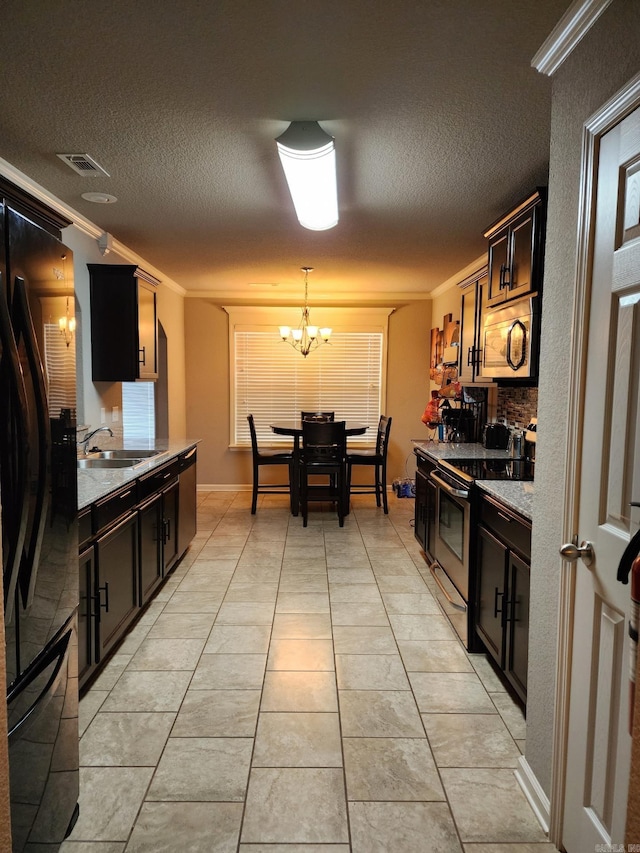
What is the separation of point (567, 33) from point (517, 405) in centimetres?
265

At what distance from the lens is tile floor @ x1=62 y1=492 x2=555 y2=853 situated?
1.58 metres

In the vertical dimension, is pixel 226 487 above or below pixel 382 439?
below

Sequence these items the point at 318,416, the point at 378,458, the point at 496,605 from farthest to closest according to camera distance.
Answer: the point at 318,416, the point at 378,458, the point at 496,605

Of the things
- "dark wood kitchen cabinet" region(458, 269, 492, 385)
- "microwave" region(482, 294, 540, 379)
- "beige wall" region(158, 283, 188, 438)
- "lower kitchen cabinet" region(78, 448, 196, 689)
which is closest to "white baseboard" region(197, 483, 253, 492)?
"beige wall" region(158, 283, 188, 438)

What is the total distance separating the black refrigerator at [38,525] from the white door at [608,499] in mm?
1447

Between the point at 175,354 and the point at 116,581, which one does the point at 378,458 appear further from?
the point at 116,581

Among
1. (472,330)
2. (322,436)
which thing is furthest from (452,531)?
(322,436)

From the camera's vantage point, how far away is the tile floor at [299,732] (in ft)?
5.18

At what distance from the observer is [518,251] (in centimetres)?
274

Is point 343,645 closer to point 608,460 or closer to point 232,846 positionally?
point 232,846

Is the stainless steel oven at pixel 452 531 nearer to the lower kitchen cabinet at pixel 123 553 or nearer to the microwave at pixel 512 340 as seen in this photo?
the microwave at pixel 512 340

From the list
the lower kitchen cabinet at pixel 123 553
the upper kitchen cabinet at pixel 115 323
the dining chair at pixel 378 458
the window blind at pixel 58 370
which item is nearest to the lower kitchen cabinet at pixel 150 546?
the lower kitchen cabinet at pixel 123 553

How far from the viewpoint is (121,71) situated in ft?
5.89

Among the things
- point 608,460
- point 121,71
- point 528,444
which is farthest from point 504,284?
point 121,71
